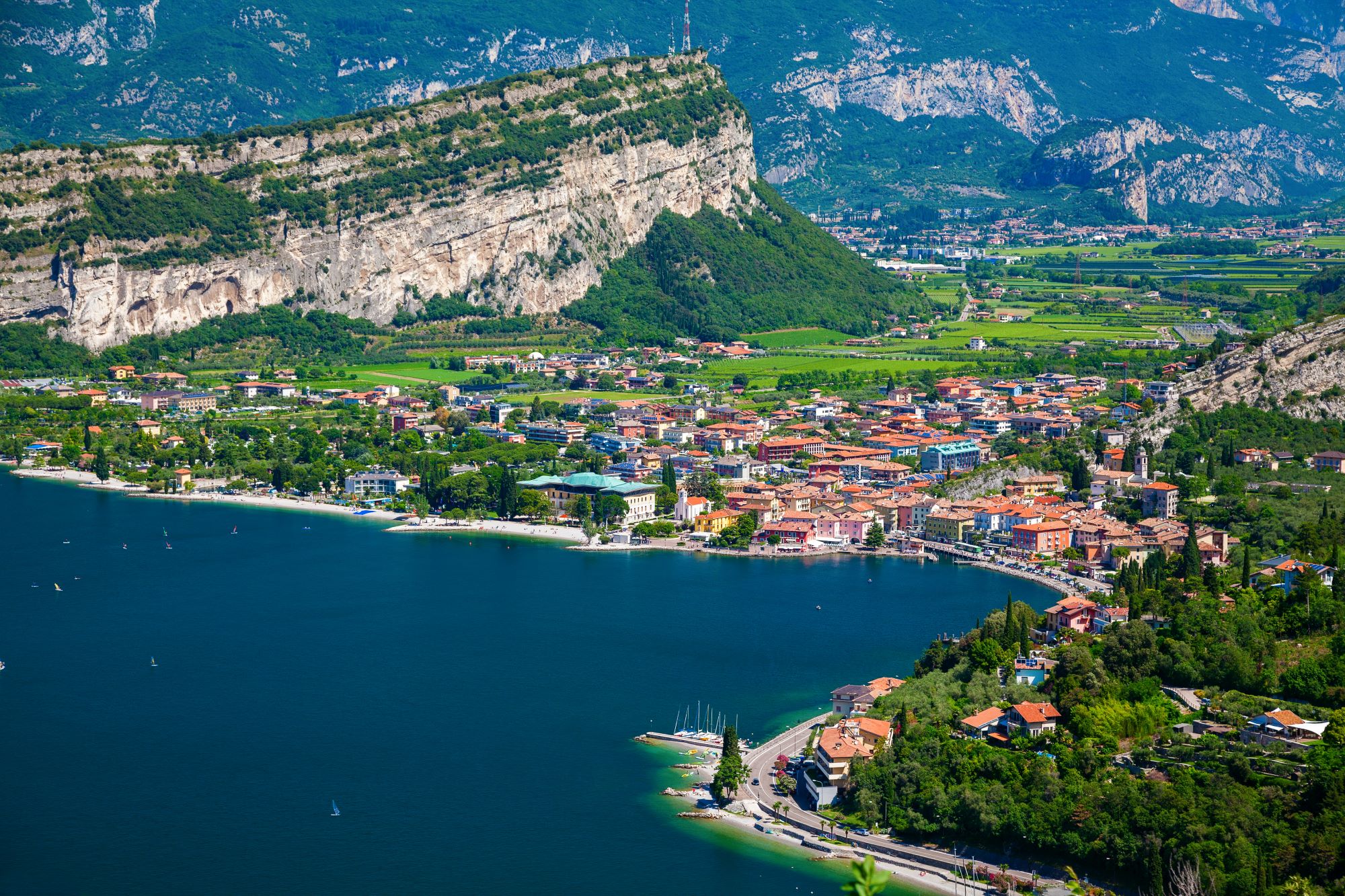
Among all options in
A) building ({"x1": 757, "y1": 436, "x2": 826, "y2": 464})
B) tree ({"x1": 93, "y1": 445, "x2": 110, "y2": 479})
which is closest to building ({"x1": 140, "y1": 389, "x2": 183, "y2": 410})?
tree ({"x1": 93, "y1": 445, "x2": 110, "y2": 479})

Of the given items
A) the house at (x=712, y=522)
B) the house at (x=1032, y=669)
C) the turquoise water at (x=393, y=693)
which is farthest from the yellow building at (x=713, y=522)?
the house at (x=1032, y=669)

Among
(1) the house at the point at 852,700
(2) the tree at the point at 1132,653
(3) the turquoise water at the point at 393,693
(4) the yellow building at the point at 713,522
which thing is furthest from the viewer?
(4) the yellow building at the point at 713,522

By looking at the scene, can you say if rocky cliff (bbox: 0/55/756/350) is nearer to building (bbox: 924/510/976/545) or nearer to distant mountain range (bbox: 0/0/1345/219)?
building (bbox: 924/510/976/545)

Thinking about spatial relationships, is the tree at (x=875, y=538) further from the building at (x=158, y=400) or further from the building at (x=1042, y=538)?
the building at (x=158, y=400)

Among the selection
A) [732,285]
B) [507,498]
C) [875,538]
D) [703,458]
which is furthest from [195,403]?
[732,285]

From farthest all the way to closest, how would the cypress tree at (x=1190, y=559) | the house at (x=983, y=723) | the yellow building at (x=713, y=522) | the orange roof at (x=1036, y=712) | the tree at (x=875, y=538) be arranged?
the yellow building at (x=713, y=522), the tree at (x=875, y=538), the cypress tree at (x=1190, y=559), the house at (x=983, y=723), the orange roof at (x=1036, y=712)

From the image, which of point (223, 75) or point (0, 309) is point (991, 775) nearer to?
point (0, 309)

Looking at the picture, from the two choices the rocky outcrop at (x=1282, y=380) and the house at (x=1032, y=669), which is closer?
the house at (x=1032, y=669)
